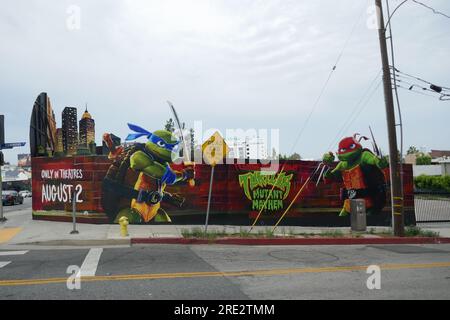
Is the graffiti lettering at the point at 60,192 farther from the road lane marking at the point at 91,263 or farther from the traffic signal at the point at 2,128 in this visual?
the road lane marking at the point at 91,263

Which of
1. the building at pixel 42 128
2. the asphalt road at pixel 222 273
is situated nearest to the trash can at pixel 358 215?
the asphalt road at pixel 222 273

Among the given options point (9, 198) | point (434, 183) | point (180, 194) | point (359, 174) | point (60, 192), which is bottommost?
point (434, 183)

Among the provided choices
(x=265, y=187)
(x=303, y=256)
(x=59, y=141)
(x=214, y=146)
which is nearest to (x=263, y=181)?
(x=265, y=187)

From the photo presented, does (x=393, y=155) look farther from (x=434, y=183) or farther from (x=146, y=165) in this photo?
(x=434, y=183)

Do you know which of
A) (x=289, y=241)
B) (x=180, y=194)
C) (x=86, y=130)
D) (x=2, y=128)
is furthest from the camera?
(x=86, y=130)

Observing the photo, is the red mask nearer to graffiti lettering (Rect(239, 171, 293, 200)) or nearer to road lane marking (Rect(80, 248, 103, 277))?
graffiti lettering (Rect(239, 171, 293, 200))

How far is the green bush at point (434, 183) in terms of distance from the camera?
41.8 meters

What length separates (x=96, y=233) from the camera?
13125 mm

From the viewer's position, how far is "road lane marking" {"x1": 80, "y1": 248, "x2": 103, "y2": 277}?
7.84 metres

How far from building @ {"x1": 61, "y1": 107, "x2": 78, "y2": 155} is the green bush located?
3469 cm

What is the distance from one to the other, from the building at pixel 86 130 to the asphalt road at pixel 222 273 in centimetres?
901

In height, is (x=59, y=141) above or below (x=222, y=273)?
above

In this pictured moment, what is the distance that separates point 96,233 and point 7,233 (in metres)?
2.86
